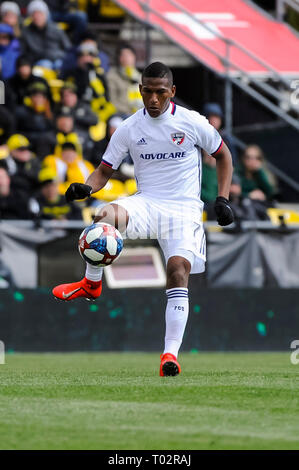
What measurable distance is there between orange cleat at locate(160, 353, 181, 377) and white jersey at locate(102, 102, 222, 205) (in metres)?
1.26

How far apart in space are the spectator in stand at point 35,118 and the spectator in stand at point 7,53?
528 millimetres

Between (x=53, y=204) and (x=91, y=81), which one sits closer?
(x=53, y=204)

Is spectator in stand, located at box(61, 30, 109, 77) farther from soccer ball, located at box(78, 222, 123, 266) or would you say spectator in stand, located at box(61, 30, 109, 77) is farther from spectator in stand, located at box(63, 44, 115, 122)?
soccer ball, located at box(78, 222, 123, 266)

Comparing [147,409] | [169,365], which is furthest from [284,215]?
[147,409]

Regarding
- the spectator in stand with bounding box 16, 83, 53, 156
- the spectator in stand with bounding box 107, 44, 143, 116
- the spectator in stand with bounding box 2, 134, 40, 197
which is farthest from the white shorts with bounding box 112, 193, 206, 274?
the spectator in stand with bounding box 107, 44, 143, 116

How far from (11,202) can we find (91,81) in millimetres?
3892

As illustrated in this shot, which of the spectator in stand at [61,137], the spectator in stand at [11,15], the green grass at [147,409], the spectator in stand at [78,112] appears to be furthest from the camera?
the spectator in stand at [11,15]

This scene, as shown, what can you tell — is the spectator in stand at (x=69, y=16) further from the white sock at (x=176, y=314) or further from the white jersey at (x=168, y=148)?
the white sock at (x=176, y=314)

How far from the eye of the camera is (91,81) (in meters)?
16.8

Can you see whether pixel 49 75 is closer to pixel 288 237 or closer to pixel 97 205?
pixel 97 205

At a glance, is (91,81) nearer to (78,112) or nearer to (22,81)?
(78,112)

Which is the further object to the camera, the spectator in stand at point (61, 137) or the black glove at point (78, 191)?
the spectator in stand at point (61, 137)

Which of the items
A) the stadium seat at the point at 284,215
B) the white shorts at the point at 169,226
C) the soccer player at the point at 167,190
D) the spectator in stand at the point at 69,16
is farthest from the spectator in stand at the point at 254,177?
the white shorts at the point at 169,226

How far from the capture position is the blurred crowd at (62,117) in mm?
14000
